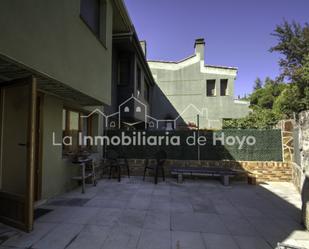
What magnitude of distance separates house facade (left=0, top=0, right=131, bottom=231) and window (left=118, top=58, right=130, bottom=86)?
3175mm

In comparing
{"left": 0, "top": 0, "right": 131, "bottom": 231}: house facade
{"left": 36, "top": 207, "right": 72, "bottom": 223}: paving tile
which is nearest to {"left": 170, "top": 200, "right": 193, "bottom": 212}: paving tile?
{"left": 36, "top": 207, "right": 72, "bottom": 223}: paving tile

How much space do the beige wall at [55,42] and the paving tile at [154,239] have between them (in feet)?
9.30

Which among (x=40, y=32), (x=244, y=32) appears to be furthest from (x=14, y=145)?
(x=244, y=32)

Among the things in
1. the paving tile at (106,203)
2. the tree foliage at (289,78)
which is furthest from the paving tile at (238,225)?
the tree foliage at (289,78)

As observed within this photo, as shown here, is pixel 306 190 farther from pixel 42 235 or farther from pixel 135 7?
pixel 135 7

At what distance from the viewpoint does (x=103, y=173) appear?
8125mm

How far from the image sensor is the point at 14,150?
12.8 ft

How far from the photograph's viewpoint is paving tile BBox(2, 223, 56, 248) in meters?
2.93

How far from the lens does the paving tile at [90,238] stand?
9.51 ft

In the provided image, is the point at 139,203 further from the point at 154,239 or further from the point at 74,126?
the point at 74,126

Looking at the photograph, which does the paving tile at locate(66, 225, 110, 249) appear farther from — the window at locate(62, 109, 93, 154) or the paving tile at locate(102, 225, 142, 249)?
the window at locate(62, 109, 93, 154)

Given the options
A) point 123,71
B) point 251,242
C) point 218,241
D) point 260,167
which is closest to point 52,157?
point 218,241

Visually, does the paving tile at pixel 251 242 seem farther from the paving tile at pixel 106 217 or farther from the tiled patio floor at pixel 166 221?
the paving tile at pixel 106 217

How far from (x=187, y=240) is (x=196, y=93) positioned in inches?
506
